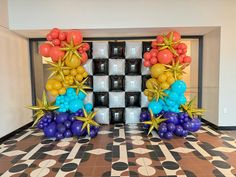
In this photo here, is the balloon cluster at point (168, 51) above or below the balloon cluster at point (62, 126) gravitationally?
above

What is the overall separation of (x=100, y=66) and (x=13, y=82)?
1951mm

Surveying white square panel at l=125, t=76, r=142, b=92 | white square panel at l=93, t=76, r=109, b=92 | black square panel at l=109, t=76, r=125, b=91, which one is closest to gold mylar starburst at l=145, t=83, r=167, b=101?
white square panel at l=125, t=76, r=142, b=92

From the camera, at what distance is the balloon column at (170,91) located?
11.3ft

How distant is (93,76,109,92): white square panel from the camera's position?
428 centimetres

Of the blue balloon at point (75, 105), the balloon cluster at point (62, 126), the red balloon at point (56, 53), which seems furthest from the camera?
the blue balloon at point (75, 105)

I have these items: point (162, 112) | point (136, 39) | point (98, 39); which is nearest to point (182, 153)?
point (162, 112)

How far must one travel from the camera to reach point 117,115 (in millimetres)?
4355

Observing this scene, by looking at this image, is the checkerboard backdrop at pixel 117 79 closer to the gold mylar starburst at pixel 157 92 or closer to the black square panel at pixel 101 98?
the black square panel at pixel 101 98

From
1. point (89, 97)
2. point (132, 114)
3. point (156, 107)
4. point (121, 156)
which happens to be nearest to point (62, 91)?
point (89, 97)

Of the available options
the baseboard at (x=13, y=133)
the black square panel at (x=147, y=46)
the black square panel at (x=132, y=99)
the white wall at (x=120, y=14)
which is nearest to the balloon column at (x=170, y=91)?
the white wall at (x=120, y=14)

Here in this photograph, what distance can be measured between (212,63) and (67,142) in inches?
142

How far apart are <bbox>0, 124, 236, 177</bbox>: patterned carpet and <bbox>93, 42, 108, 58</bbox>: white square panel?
1881 mm

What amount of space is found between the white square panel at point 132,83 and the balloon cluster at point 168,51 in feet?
2.53

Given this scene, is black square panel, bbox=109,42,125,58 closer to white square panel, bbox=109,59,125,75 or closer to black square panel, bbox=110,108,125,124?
white square panel, bbox=109,59,125,75
